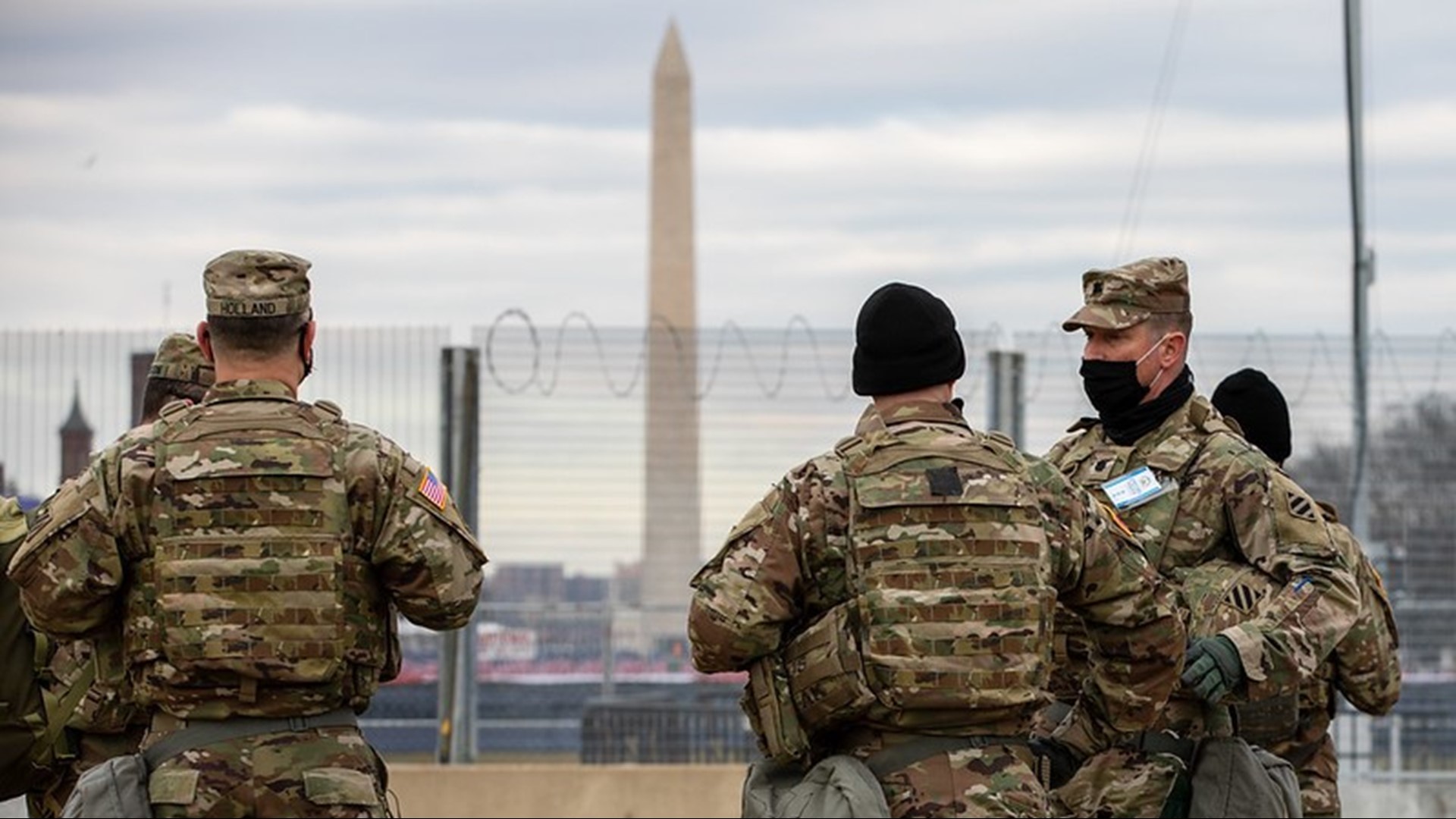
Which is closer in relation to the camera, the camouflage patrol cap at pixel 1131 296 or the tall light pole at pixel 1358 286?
the camouflage patrol cap at pixel 1131 296

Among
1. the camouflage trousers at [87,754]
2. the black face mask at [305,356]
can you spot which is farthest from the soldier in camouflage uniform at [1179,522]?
the camouflage trousers at [87,754]

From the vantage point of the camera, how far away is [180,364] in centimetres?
761

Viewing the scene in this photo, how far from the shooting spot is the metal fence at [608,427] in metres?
12.4

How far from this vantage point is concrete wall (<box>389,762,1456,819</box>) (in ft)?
39.3

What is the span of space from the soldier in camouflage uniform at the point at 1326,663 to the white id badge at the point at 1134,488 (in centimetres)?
85

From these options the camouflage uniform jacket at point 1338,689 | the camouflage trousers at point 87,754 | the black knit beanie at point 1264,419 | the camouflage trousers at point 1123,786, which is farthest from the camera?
the black knit beanie at point 1264,419

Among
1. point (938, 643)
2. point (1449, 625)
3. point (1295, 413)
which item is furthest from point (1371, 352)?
point (938, 643)

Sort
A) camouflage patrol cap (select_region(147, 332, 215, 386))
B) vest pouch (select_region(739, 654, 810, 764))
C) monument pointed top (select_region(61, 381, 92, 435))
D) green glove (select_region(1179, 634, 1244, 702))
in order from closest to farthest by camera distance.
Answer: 1. vest pouch (select_region(739, 654, 810, 764))
2. green glove (select_region(1179, 634, 1244, 702))
3. camouflage patrol cap (select_region(147, 332, 215, 386))
4. monument pointed top (select_region(61, 381, 92, 435))

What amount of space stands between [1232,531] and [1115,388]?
52 cm

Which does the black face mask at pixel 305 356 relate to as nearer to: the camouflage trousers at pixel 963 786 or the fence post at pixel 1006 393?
the camouflage trousers at pixel 963 786

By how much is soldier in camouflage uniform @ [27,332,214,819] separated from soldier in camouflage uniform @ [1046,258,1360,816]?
2497mm

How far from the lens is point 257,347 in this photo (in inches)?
241

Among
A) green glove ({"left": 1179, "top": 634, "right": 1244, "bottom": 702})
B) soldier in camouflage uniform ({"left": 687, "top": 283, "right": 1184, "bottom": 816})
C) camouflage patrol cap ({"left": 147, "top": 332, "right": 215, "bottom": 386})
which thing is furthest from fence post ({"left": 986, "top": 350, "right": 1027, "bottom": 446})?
soldier in camouflage uniform ({"left": 687, "top": 283, "right": 1184, "bottom": 816})

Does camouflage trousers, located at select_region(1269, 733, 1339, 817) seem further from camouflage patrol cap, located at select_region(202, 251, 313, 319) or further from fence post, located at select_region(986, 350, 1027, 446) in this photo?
fence post, located at select_region(986, 350, 1027, 446)
